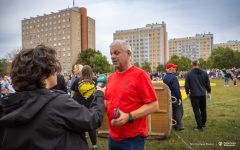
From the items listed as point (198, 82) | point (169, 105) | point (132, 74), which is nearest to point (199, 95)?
point (198, 82)

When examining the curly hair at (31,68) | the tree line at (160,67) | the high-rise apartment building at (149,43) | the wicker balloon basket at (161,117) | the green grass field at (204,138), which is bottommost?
the green grass field at (204,138)

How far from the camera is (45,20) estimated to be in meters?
84.7

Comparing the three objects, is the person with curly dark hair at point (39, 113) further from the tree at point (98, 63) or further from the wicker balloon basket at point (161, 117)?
the tree at point (98, 63)

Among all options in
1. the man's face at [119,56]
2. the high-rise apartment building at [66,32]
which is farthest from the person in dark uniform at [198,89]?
the high-rise apartment building at [66,32]

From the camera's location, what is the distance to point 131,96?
7.45ft

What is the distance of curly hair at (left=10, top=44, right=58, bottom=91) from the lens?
140 cm

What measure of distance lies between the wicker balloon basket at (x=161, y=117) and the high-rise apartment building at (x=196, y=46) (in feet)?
483

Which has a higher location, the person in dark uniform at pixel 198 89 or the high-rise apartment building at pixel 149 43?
the high-rise apartment building at pixel 149 43

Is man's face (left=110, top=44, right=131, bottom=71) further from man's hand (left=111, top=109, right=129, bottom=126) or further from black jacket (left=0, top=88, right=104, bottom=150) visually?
black jacket (left=0, top=88, right=104, bottom=150)

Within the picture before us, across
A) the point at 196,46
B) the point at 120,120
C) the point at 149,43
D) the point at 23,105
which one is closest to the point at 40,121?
the point at 23,105

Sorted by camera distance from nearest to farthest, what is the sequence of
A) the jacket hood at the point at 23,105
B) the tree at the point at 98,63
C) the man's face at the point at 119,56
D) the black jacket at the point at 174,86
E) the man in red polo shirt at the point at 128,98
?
1. the jacket hood at the point at 23,105
2. the man in red polo shirt at the point at 128,98
3. the man's face at the point at 119,56
4. the black jacket at the point at 174,86
5. the tree at the point at 98,63

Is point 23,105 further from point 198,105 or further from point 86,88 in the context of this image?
point 198,105

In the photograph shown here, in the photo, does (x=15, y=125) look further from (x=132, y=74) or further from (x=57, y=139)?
(x=132, y=74)

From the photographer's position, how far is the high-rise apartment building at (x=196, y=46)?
141 meters
